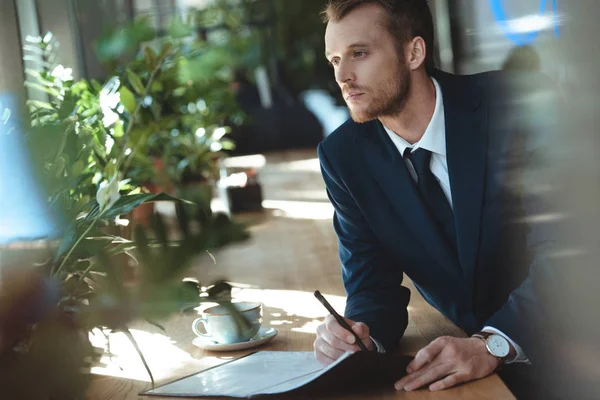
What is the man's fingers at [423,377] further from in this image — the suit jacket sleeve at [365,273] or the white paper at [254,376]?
the suit jacket sleeve at [365,273]

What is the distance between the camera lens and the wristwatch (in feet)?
4.36

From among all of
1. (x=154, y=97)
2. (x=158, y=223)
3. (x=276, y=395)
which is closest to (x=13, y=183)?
(x=158, y=223)

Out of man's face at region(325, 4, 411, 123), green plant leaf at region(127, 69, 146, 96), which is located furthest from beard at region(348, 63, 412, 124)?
green plant leaf at region(127, 69, 146, 96)

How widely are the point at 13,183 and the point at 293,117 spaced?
9192 mm

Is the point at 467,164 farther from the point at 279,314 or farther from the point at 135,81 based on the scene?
the point at 135,81

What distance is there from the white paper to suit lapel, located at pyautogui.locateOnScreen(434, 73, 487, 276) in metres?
0.44

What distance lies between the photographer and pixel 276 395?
3.79ft

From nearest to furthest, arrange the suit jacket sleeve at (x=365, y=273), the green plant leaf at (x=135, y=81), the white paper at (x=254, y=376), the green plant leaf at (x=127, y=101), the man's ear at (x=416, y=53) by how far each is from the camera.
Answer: the white paper at (x=254, y=376)
the suit jacket sleeve at (x=365, y=273)
the man's ear at (x=416, y=53)
the green plant leaf at (x=127, y=101)
the green plant leaf at (x=135, y=81)

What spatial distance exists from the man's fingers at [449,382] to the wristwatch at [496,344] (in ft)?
0.35

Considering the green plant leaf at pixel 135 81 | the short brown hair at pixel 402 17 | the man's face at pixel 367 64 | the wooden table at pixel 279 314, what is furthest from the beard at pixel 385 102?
the green plant leaf at pixel 135 81

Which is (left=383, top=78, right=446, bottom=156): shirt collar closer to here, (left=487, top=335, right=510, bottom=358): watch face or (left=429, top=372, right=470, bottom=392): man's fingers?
(left=487, top=335, right=510, bottom=358): watch face

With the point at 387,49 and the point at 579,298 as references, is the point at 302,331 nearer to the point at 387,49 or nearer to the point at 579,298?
the point at 579,298

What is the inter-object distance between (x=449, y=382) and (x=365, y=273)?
1.69ft

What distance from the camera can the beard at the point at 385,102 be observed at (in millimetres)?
1809
